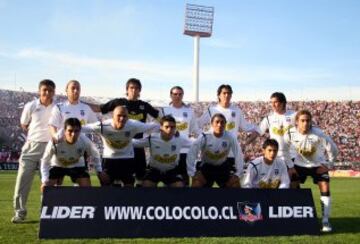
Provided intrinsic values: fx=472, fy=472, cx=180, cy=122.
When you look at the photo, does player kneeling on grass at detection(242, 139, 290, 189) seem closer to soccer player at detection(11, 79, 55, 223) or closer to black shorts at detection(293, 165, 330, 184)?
black shorts at detection(293, 165, 330, 184)

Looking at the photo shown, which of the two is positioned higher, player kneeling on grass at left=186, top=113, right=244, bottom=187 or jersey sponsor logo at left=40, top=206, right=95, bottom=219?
player kneeling on grass at left=186, top=113, right=244, bottom=187

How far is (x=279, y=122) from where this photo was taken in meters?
8.41

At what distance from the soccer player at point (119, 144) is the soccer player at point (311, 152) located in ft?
7.71

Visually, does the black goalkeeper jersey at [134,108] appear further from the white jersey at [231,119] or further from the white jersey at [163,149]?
the white jersey at [231,119]

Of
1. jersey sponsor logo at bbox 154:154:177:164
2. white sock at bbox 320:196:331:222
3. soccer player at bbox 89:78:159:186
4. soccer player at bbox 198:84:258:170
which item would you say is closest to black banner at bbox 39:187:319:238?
white sock at bbox 320:196:331:222

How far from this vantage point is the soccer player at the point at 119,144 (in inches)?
289

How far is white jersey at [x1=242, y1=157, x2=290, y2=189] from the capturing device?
7.45 m

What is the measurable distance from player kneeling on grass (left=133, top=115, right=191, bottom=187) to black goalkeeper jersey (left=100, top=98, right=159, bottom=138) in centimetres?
50

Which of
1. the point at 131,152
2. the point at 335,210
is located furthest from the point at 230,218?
the point at 335,210

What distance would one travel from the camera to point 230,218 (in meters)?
6.58

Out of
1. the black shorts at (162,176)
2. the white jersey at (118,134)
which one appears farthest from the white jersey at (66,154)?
the black shorts at (162,176)

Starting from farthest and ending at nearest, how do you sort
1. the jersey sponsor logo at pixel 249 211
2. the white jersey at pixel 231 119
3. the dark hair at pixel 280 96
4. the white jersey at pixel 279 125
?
1. the white jersey at pixel 231 119
2. the white jersey at pixel 279 125
3. the dark hair at pixel 280 96
4. the jersey sponsor logo at pixel 249 211

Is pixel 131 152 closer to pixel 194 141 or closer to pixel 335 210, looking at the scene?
pixel 194 141

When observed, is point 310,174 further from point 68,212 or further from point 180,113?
point 68,212
